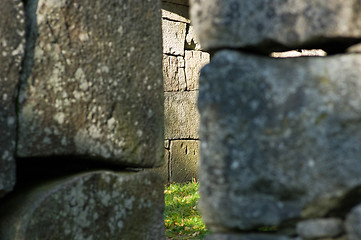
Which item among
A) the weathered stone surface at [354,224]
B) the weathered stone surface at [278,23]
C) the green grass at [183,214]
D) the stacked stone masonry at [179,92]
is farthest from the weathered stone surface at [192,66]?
the weathered stone surface at [354,224]

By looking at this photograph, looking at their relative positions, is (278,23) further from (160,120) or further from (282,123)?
(160,120)

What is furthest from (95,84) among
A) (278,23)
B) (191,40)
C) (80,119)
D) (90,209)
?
(191,40)

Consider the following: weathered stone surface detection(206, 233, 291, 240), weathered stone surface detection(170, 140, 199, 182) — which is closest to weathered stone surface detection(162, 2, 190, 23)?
weathered stone surface detection(170, 140, 199, 182)

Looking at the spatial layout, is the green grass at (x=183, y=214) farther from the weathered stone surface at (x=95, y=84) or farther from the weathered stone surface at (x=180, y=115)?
the weathered stone surface at (x=95, y=84)

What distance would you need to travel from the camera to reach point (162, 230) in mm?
2156

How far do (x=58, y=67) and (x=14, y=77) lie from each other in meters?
0.18

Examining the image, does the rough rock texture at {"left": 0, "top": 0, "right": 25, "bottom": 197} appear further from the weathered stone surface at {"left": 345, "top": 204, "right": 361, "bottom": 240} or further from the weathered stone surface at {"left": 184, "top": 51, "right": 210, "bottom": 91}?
the weathered stone surface at {"left": 184, "top": 51, "right": 210, "bottom": 91}

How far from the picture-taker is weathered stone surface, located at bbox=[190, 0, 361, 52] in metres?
1.30

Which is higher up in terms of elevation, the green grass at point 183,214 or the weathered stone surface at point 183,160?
the weathered stone surface at point 183,160

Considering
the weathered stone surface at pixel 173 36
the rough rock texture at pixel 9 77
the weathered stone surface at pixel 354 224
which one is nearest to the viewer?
the weathered stone surface at pixel 354 224

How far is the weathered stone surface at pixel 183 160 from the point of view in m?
6.39

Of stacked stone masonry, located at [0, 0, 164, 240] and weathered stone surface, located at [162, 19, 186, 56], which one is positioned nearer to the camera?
stacked stone masonry, located at [0, 0, 164, 240]

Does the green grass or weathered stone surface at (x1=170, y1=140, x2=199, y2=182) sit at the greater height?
weathered stone surface at (x1=170, y1=140, x2=199, y2=182)

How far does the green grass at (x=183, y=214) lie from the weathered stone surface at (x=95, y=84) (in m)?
1.84
